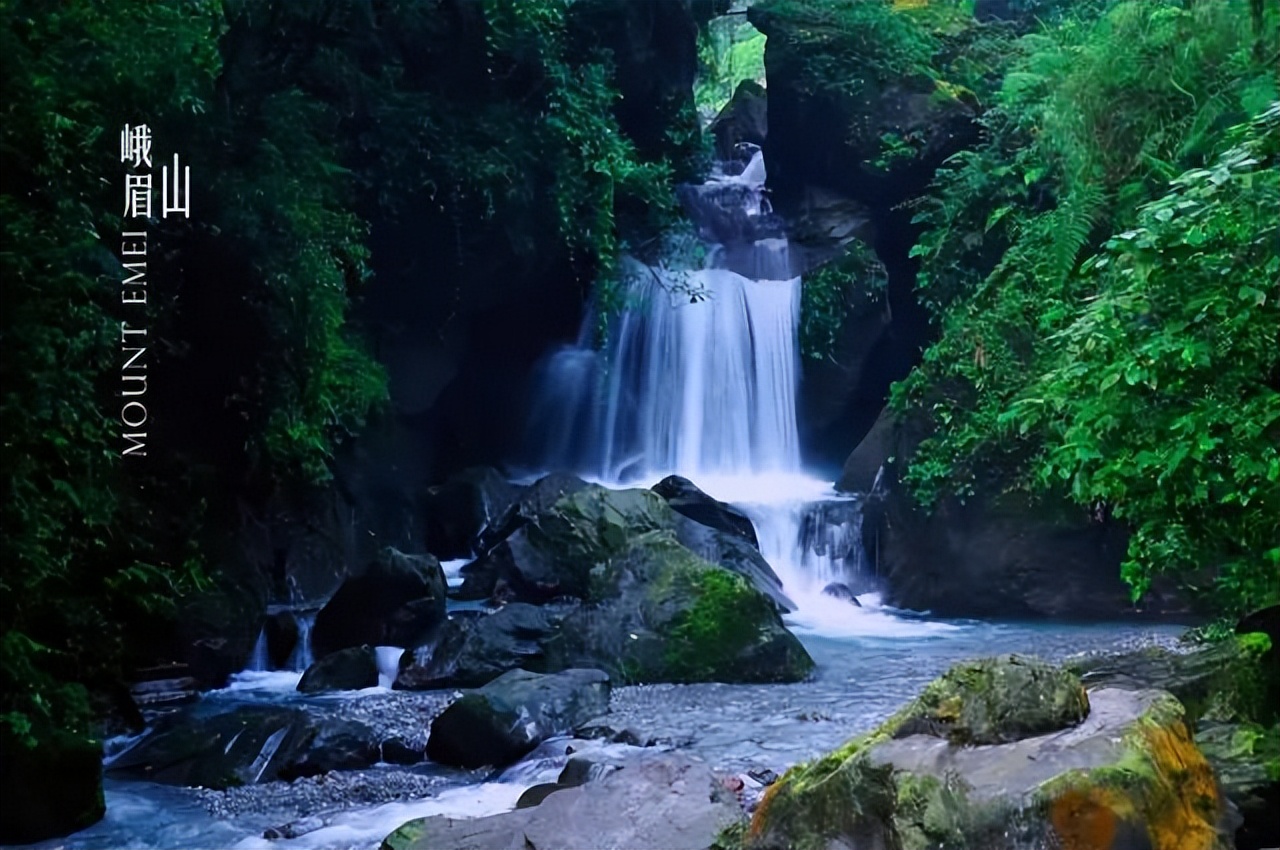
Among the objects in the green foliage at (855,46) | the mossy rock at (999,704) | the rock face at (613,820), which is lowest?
the rock face at (613,820)

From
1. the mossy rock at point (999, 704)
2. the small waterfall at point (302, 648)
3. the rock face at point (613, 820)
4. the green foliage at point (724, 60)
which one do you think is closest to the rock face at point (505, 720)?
the rock face at point (613, 820)

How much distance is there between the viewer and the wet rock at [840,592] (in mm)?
9320

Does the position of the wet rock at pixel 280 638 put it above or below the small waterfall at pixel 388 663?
above

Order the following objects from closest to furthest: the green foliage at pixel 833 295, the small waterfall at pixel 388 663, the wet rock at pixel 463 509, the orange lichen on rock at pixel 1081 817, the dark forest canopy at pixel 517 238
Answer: the orange lichen on rock at pixel 1081 817 < the dark forest canopy at pixel 517 238 < the small waterfall at pixel 388 663 < the wet rock at pixel 463 509 < the green foliage at pixel 833 295

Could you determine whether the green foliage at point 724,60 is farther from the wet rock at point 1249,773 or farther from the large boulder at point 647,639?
the wet rock at point 1249,773

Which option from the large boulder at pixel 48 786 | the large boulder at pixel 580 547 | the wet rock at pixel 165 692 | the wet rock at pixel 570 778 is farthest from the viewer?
the large boulder at pixel 580 547

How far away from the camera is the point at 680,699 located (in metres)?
6.59

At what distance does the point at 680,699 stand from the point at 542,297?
258 inches

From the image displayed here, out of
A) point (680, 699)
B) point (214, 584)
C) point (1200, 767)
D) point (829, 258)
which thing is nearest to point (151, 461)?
point (214, 584)

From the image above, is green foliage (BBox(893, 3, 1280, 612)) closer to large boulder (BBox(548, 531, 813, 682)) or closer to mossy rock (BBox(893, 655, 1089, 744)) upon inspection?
mossy rock (BBox(893, 655, 1089, 744))

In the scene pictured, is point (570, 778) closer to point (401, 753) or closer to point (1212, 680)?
point (401, 753)

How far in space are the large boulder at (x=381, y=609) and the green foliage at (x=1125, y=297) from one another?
402 cm

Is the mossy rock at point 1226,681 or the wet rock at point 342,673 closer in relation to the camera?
the mossy rock at point 1226,681

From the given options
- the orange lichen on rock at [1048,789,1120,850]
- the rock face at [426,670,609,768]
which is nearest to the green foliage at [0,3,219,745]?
the rock face at [426,670,609,768]
